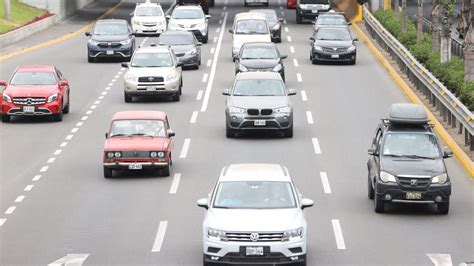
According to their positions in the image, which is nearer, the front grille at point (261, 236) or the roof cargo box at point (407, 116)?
Result: the front grille at point (261, 236)

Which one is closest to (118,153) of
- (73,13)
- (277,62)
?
(277,62)

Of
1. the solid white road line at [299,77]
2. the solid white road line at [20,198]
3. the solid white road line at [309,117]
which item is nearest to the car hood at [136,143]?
the solid white road line at [20,198]

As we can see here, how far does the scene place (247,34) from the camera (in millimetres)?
57969

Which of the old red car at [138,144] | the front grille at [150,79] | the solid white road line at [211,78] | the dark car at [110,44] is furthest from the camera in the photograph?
the dark car at [110,44]

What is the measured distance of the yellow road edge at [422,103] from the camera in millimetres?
Answer: 32341

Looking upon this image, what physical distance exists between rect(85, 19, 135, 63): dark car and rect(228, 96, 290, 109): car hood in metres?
19.0

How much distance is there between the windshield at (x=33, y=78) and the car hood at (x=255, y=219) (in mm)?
20119

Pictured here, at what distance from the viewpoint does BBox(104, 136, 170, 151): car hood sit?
30.4 m

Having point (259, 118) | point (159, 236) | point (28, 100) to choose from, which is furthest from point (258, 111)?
point (159, 236)

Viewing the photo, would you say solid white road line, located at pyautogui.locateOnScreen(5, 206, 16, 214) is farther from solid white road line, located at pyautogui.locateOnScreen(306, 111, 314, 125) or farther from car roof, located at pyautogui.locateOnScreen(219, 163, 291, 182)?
solid white road line, located at pyautogui.locateOnScreen(306, 111, 314, 125)

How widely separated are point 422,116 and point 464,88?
35.8 feet

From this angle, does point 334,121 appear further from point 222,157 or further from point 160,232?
point 160,232

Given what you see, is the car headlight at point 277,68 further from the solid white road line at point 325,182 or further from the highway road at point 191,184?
the solid white road line at point 325,182

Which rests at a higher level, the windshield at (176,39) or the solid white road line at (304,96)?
the windshield at (176,39)
